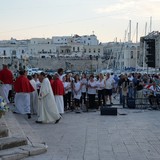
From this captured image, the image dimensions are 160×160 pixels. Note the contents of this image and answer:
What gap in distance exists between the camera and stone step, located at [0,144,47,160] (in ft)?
27.3

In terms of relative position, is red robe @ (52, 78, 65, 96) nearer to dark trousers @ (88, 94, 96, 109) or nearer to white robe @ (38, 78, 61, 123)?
white robe @ (38, 78, 61, 123)

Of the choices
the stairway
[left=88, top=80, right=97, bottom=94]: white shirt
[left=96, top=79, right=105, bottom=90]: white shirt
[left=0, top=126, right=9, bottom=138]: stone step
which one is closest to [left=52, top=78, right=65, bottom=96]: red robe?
[left=88, top=80, right=97, bottom=94]: white shirt

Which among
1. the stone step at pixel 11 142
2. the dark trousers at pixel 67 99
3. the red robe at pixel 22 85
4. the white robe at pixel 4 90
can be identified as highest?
the red robe at pixel 22 85

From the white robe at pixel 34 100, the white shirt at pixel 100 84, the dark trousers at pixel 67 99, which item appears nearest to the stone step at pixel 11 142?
the white robe at pixel 34 100

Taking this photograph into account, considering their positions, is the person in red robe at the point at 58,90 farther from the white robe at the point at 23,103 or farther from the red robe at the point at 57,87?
the white robe at the point at 23,103

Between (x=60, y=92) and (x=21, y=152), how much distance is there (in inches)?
246

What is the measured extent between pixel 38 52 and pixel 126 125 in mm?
151745

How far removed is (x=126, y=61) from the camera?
122 metres

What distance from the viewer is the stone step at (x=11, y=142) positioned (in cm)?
885

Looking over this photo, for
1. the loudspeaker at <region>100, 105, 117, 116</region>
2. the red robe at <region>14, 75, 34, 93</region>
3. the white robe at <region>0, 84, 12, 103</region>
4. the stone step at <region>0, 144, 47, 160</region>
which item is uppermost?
the red robe at <region>14, 75, 34, 93</region>

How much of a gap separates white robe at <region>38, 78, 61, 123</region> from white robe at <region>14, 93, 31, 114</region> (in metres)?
1.02

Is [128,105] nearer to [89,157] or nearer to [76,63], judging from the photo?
[89,157]

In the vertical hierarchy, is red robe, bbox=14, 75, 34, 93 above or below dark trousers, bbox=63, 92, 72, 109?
above

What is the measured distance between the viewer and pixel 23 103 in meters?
14.5
